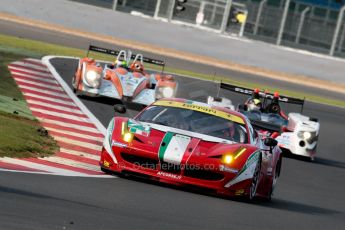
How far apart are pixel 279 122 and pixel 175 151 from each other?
9.06m

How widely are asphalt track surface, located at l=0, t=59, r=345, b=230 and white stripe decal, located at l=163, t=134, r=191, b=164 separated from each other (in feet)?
1.10

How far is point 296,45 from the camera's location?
36.9 m

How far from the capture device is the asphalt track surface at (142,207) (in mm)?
7340

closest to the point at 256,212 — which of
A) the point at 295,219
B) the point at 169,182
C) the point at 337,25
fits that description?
the point at 295,219

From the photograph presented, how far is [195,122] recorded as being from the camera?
11.8 meters

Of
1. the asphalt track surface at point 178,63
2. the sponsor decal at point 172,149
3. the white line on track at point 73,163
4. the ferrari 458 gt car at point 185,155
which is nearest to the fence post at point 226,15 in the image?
the asphalt track surface at point 178,63

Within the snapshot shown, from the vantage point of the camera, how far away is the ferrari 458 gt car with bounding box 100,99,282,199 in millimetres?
10570

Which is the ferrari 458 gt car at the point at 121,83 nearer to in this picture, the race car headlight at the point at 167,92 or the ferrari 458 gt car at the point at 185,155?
the race car headlight at the point at 167,92

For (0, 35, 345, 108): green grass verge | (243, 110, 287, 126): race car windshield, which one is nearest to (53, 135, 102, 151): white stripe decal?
(243, 110, 287, 126): race car windshield

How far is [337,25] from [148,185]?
86.9ft

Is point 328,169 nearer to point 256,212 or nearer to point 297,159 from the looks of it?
point 297,159

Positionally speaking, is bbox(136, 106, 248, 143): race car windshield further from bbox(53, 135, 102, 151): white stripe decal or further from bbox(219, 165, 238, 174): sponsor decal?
bbox(53, 135, 102, 151): white stripe decal

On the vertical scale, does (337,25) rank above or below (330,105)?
above

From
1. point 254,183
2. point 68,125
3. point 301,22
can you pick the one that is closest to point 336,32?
point 301,22
